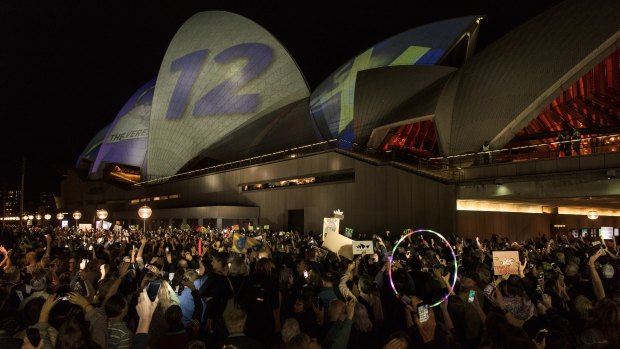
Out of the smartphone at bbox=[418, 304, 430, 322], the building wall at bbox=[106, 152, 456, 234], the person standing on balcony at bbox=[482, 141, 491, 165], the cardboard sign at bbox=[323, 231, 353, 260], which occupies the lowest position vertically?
the smartphone at bbox=[418, 304, 430, 322]

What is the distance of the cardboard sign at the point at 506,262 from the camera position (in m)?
6.52

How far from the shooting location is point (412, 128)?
3028 centimetres

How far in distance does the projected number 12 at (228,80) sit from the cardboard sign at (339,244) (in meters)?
30.9

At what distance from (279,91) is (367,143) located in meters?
13.7

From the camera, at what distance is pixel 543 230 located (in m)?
26.4

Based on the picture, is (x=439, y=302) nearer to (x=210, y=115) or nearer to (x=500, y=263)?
(x=500, y=263)

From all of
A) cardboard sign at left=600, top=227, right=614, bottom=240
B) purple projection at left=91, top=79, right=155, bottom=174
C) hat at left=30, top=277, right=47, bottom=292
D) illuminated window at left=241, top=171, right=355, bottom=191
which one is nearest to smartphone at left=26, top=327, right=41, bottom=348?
hat at left=30, top=277, right=47, bottom=292

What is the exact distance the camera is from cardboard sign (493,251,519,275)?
21.4 ft

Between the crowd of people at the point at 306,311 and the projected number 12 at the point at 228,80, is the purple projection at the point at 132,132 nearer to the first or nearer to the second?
the projected number 12 at the point at 228,80

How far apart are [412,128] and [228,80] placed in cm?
1825

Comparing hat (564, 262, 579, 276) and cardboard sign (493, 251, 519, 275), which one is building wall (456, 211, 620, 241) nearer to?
hat (564, 262, 579, 276)

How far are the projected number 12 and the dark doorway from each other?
13757 millimetres

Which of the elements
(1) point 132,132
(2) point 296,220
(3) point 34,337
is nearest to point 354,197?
(2) point 296,220

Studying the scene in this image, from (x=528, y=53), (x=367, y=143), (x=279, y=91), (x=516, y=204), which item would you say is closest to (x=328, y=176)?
(x=367, y=143)
